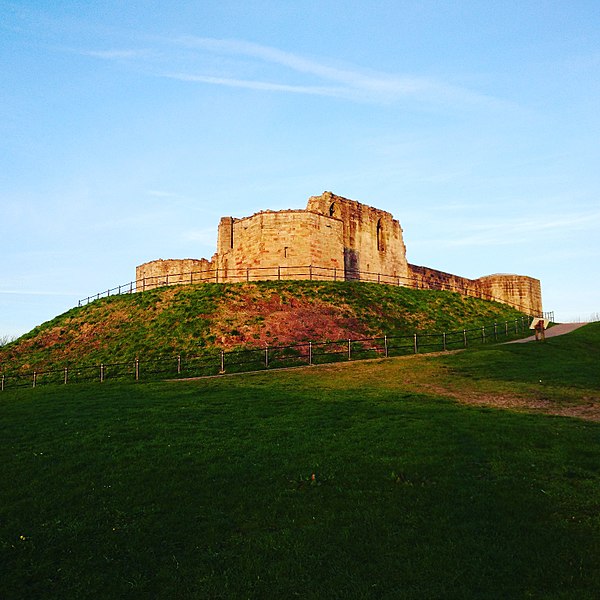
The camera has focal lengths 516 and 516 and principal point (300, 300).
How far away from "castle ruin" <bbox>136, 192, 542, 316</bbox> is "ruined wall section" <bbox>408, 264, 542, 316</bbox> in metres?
0.11

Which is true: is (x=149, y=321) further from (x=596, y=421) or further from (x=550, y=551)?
(x=550, y=551)

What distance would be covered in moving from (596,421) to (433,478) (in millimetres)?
6359

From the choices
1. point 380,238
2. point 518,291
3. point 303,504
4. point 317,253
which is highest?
point 380,238

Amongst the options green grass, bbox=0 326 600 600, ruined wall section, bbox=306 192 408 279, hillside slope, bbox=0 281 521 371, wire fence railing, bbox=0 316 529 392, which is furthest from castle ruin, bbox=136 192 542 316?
green grass, bbox=0 326 600 600

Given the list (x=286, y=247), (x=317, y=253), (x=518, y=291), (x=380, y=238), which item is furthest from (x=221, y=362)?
(x=518, y=291)

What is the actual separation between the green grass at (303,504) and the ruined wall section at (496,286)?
140 feet

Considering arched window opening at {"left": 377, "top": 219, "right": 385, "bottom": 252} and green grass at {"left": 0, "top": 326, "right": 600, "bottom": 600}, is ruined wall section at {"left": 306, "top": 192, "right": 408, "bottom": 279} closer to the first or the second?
arched window opening at {"left": 377, "top": 219, "right": 385, "bottom": 252}

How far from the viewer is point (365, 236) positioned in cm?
4931

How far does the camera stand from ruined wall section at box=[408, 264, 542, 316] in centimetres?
5634

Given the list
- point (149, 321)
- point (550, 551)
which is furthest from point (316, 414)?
point (149, 321)

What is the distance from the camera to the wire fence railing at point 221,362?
2481cm

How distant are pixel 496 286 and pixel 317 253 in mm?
28405

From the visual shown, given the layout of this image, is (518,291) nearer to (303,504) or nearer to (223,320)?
(223,320)

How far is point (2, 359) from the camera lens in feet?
102
